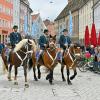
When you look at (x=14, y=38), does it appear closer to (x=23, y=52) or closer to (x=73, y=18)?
(x=23, y=52)

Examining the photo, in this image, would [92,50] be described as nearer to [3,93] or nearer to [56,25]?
[3,93]

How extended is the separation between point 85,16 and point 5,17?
1725cm

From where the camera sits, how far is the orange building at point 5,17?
91075 mm

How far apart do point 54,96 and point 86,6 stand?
7533 cm

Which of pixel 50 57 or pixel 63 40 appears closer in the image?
pixel 50 57

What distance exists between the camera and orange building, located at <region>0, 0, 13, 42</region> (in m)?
91.1

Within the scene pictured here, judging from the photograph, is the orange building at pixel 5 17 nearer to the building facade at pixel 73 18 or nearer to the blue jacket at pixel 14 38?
the building facade at pixel 73 18

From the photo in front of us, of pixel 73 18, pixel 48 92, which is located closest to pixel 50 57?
pixel 48 92

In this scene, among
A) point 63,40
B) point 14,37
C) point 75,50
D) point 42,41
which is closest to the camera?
point 75,50

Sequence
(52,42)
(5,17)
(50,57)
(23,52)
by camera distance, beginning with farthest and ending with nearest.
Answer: (5,17), (50,57), (52,42), (23,52)

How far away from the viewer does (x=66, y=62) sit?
62.2 feet

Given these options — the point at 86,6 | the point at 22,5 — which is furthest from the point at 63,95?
the point at 22,5

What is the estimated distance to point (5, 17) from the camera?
3755 inches

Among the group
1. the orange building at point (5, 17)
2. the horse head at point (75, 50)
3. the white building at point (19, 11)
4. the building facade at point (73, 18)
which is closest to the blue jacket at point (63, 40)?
the horse head at point (75, 50)
